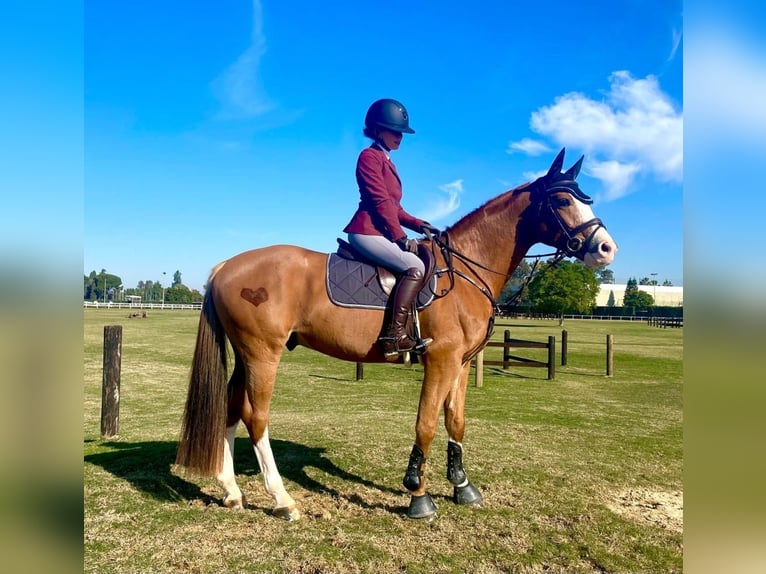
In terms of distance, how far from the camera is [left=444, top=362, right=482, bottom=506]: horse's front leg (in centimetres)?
462

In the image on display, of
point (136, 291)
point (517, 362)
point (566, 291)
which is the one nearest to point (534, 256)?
point (517, 362)

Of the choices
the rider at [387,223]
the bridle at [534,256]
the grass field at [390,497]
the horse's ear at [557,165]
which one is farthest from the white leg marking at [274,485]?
the horse's ear at [557,165]

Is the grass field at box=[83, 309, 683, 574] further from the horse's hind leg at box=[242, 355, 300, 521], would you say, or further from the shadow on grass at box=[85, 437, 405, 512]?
the horse's hind leg at box=[242, 355, 300, 521]

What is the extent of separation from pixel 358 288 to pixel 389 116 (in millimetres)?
1586

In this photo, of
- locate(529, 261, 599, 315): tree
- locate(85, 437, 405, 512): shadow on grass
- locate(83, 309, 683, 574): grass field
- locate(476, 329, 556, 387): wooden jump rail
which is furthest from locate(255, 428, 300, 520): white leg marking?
locate(529, 261, 599, 315): tree

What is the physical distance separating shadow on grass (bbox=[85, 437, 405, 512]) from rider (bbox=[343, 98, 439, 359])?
1.72 m

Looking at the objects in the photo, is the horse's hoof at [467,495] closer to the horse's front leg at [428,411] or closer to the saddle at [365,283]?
the horse's front leg at [428,411]

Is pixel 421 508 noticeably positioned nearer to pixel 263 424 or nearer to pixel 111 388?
pixel 263 424

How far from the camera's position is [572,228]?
14.2 feet

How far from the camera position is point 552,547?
3754mm
